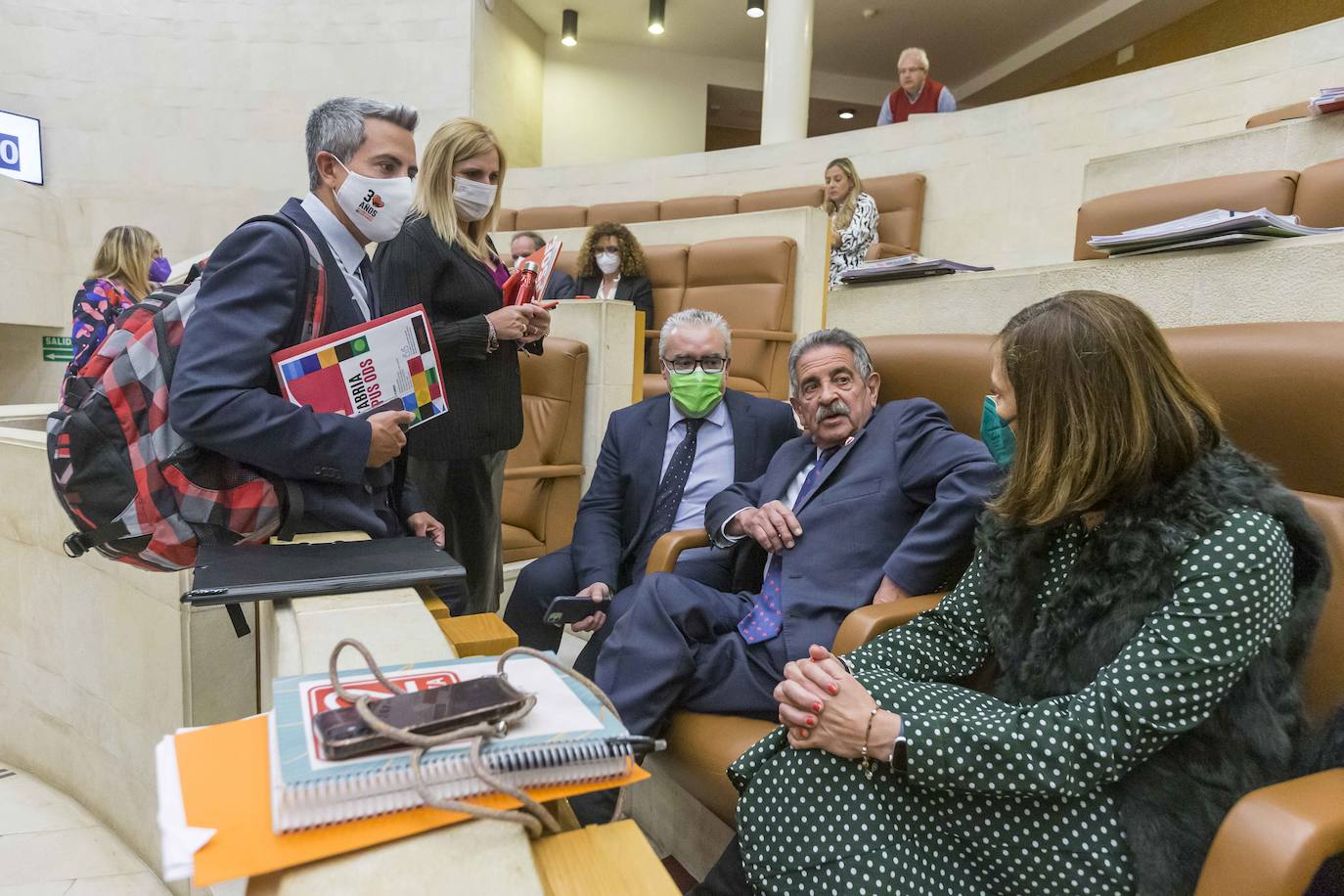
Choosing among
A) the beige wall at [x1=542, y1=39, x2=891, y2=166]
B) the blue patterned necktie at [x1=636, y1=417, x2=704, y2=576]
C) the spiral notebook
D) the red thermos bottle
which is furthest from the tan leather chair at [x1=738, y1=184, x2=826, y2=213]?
the spiral notebook

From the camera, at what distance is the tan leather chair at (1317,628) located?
2.63 feet

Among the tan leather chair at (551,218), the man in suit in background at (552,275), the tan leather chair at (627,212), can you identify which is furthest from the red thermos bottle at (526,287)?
the tan leather chair at (551,218)

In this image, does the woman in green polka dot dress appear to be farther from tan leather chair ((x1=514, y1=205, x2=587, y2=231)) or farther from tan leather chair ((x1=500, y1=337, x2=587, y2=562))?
tan leather chair ((x1=514, y1=205, x2=587, y2=231))

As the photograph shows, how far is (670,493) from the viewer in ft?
7.05

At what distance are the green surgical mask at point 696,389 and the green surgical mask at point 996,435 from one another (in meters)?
0.75

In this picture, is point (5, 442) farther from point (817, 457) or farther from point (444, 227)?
point (817, 457)

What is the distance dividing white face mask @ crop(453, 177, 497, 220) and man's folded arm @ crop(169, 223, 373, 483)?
84 centimetres

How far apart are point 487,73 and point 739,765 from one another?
7749 millimetres

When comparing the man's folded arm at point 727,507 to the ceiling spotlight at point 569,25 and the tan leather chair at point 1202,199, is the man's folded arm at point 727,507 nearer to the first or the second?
the tan leather chair at point 1202,199

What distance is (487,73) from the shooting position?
762cm

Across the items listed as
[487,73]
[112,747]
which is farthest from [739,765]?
[487,73]

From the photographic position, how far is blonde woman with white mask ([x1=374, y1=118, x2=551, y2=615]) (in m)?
1.83

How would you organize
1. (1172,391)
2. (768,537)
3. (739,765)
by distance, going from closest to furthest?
(1172,391) < (739,765) < (768,537)

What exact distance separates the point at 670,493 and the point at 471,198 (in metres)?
0.87
